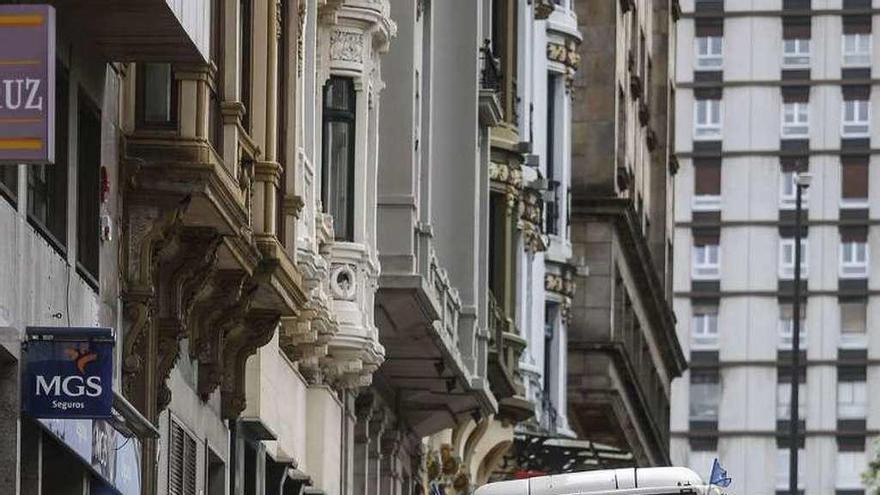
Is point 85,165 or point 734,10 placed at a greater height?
point 734,10

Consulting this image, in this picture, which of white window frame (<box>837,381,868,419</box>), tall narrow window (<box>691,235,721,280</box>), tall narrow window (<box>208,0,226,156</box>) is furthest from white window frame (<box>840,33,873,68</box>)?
tall narrow window (<box>208,0,226,156</box>)

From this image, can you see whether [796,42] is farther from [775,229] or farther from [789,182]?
[775,229]

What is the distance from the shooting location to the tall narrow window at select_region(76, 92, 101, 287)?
77.5 ft

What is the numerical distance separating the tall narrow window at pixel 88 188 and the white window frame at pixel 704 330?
135 metres

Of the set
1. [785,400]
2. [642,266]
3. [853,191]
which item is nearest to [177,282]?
[642,266]

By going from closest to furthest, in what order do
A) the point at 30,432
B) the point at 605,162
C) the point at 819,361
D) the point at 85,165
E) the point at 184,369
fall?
the point at 30,432, the point at 85,165, the point at 184,369, the point at 605,162, the point at 819,361

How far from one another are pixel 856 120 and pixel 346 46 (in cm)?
12637

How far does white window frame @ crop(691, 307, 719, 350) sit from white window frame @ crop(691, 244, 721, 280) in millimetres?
1655

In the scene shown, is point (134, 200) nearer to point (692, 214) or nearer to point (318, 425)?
point (318, 425)

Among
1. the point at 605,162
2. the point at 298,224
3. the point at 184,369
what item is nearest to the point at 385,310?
the point at 298,224

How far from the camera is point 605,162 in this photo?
283 feet

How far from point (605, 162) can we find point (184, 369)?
2297 inches

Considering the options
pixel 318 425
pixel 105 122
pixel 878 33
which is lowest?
pixel 318 425

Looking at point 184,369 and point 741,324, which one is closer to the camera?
point 184,369
